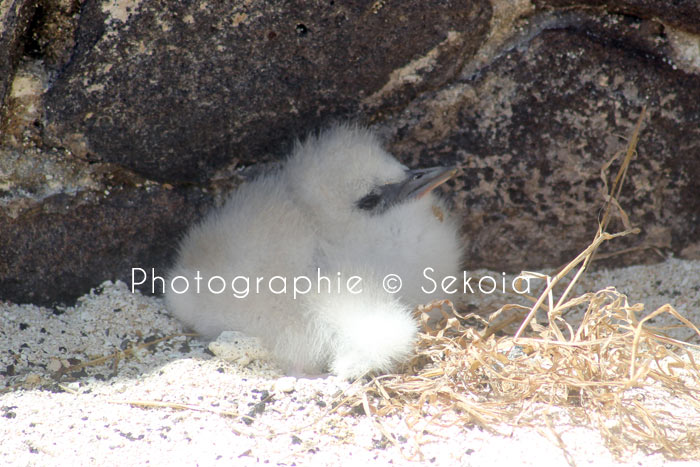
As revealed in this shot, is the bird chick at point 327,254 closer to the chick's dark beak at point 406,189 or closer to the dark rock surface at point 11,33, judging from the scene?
the chick's dark beak at point 406,189

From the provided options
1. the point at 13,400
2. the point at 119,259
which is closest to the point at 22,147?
the point at 119,259

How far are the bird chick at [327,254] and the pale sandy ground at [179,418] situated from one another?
110 mm

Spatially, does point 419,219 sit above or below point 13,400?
above

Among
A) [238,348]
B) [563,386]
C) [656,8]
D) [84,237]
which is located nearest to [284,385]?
[238,348]

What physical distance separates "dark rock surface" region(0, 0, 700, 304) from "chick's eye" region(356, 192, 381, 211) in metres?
0.20

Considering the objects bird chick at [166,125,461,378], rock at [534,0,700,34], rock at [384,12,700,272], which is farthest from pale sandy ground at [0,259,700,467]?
rock at [534,0,700,34]

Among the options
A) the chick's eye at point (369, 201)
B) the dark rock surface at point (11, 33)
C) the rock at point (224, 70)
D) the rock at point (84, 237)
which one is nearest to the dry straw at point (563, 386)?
the chick's eye at point (369, 201)

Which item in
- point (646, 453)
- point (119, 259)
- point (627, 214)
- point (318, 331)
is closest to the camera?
point (646, 453)

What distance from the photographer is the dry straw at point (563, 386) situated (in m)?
1.45

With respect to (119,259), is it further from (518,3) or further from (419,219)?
(518,3)

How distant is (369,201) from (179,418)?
893mm

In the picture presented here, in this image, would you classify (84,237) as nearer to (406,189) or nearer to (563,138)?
(406,189)

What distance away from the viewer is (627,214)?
2223 mm

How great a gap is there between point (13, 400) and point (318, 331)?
737 millimetres
